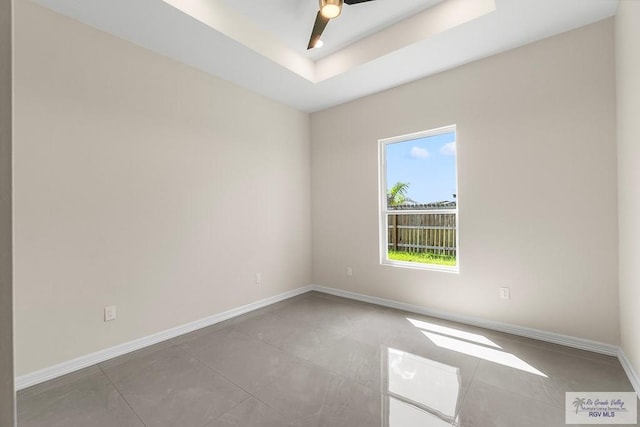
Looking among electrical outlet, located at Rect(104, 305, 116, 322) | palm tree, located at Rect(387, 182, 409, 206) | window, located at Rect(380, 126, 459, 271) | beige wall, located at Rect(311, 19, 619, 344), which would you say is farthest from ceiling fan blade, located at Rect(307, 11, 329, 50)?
electrical outlet, located at Rect(104, 305, 116, 322)

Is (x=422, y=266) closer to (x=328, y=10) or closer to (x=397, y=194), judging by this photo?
(x=397, y=194)

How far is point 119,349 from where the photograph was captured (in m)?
2.45

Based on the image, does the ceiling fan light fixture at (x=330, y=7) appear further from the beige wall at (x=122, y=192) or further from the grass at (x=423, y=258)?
the grass at (x=423, y=258)

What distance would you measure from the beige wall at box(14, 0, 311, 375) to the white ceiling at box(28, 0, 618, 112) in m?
0.30

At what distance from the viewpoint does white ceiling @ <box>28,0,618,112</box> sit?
2236 millimetres

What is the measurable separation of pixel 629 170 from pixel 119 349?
13.8ft

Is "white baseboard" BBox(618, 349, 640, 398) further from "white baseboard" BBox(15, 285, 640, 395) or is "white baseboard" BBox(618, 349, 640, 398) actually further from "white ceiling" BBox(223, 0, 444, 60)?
"white ceiling" BBox(223, 0, 444, 60)

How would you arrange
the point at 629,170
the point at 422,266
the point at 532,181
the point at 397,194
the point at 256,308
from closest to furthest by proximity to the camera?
the point at 629,170 → the point at 532,181 → the point at 422,266 → the point at 256,308 → the point at 397,194

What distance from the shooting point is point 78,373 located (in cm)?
217

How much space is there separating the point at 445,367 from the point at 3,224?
2554 mm

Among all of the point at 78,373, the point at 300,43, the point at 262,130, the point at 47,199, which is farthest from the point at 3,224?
the point at 262,130

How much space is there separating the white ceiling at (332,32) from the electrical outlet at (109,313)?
2.36m

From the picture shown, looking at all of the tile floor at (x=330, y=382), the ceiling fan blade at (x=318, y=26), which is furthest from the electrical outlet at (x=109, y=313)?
the ceiling fan blade at (x=318, y=26)

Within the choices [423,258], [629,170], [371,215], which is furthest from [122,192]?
[629,170]
